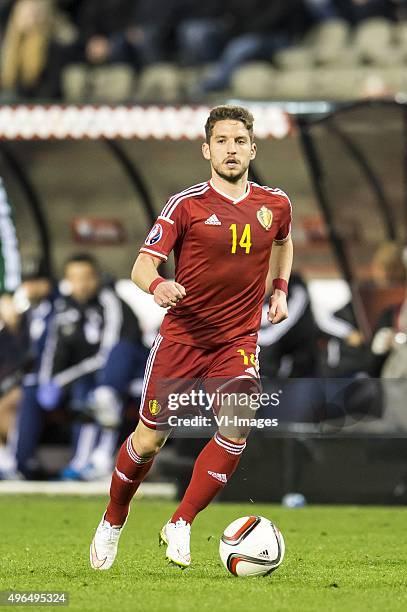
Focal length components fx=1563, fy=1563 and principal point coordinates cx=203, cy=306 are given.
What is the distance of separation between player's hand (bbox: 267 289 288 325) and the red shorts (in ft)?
0.60

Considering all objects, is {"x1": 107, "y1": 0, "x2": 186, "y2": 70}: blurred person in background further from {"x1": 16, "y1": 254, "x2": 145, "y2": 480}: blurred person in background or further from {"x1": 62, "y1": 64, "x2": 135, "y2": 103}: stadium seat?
{"x1": 16, "y1": 254, "x2": 145, "y2": 480}: blurred person in background

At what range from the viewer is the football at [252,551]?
697 cm

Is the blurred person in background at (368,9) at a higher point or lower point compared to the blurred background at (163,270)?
higher

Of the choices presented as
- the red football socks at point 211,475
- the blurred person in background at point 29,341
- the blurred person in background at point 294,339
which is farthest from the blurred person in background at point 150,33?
the red football socks at point 211,475

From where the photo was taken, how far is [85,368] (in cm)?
1443

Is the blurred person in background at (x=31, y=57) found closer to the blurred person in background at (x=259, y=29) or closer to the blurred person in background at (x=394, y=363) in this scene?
the blurred person in background at (x=259, y=29)

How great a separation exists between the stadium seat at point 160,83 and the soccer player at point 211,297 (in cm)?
983

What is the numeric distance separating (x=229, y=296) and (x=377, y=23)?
1128 centimetres

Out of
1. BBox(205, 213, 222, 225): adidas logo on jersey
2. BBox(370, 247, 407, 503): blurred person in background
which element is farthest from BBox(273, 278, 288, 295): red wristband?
BBox(370, 247, 407, 503): blurred person in background

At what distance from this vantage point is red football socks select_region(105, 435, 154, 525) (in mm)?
7238

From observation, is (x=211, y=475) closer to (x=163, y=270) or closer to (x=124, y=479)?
(x=124, y=479)

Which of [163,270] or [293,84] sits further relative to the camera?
[293,84]

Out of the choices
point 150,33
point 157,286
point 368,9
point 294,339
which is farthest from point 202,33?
point 157,286

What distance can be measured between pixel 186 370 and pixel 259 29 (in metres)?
11.5
